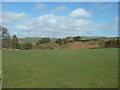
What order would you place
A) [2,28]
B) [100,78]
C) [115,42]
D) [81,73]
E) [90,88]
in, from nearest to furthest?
[90,88]
[100,78]
[81,73]
[115,42]
[2,28]

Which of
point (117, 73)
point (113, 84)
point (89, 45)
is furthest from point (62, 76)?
point (89, 45)

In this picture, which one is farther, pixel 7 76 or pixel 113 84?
pixel 7 76

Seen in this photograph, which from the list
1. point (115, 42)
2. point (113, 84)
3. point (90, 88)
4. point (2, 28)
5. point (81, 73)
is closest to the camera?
point (90, 88)

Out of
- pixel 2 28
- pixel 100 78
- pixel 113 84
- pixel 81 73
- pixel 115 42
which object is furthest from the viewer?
pixel 2 28

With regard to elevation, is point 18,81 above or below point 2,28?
below

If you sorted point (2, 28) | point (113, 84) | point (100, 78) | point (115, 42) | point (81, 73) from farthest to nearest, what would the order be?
point (2, 28)
point (115, 42)
point (81, 73)
point (100, 78)
point (113, 84)

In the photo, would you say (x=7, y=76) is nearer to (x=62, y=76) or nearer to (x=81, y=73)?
(x=62, y=76)

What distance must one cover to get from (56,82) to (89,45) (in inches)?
1795

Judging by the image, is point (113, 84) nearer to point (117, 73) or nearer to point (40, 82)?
point (117, 73)

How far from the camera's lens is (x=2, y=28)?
5303 centimetres

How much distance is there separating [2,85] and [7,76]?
177 centimetres

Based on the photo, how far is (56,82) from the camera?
8656mm

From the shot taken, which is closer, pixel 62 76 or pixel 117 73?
pixel 62 76

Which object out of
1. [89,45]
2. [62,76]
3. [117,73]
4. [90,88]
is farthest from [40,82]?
[89,45]
